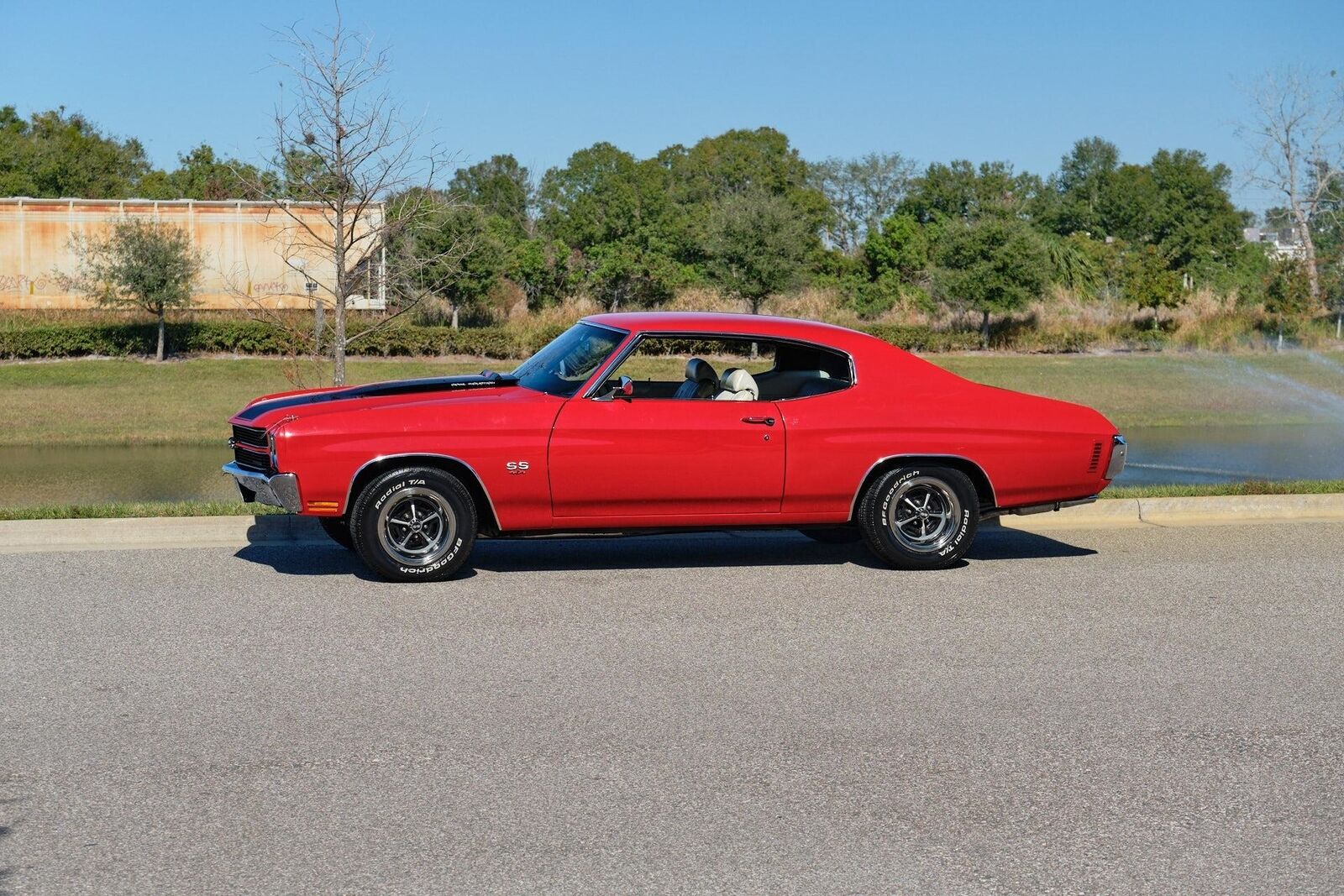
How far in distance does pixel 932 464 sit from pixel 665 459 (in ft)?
5.81

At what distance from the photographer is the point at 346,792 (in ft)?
16.9

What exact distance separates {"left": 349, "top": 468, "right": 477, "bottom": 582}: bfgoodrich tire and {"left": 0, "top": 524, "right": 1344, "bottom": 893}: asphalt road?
0.19 metres

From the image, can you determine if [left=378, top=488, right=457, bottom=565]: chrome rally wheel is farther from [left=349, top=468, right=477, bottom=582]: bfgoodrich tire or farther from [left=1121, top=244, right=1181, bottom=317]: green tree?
[left=1121, top=244, right=1181, bottom=317]: green tree

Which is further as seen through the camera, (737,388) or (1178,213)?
(1178,213)

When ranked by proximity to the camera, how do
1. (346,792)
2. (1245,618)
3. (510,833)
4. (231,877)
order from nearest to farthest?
(231,877), (510,833), (346,792), (1245,618)

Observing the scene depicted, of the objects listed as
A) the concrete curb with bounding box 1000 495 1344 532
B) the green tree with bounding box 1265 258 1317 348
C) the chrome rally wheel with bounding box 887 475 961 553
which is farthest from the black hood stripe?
the green tree with bounding box 1265 258 1317 348

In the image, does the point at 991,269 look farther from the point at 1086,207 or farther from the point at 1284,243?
the point at 1284,243

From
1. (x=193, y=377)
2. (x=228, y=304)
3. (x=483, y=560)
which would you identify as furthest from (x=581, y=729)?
(x=228, y=304)

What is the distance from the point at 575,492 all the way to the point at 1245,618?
12.7 ft

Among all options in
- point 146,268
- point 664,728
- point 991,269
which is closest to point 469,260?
point 146,268

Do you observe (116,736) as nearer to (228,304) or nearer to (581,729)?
(581,729)

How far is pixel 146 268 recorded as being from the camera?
108ft

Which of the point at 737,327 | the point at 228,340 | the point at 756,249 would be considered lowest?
the point at 228,340

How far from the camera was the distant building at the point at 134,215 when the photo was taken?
1545 inches
